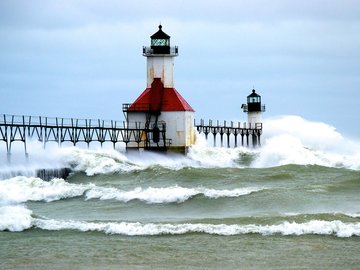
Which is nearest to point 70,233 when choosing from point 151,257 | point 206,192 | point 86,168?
point 151,257

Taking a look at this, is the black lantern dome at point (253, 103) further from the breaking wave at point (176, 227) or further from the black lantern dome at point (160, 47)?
the breaking wave at point (176, 227)

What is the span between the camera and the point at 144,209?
91.5 ft

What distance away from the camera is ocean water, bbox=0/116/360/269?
1844 centimetres

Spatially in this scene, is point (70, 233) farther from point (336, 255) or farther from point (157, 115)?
point (157, 115)

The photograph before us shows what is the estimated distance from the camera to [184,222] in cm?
2334

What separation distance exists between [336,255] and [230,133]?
161 feet

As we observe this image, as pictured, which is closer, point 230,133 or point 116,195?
point 116,195

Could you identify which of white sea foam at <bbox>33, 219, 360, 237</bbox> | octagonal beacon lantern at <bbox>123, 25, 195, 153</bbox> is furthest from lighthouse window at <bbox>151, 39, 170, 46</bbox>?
white sea foam at <bbox>33, 219, 360, 237</bbox>

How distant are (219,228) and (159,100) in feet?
107

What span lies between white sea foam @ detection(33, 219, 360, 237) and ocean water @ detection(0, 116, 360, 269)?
2 cm

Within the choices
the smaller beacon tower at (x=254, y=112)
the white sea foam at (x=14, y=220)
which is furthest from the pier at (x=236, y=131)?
the white sea foam at (x=14, y=220)

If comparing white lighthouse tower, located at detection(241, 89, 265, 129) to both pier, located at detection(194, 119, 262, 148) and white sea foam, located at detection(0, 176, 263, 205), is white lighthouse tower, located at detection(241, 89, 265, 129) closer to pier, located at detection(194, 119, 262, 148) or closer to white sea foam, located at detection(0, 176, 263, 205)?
pier, located at detection(194, 119, 262, 148)

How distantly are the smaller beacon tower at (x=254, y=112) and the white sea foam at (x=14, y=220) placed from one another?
48.4 metres

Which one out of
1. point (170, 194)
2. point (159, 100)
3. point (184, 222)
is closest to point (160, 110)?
point (159, 100)
